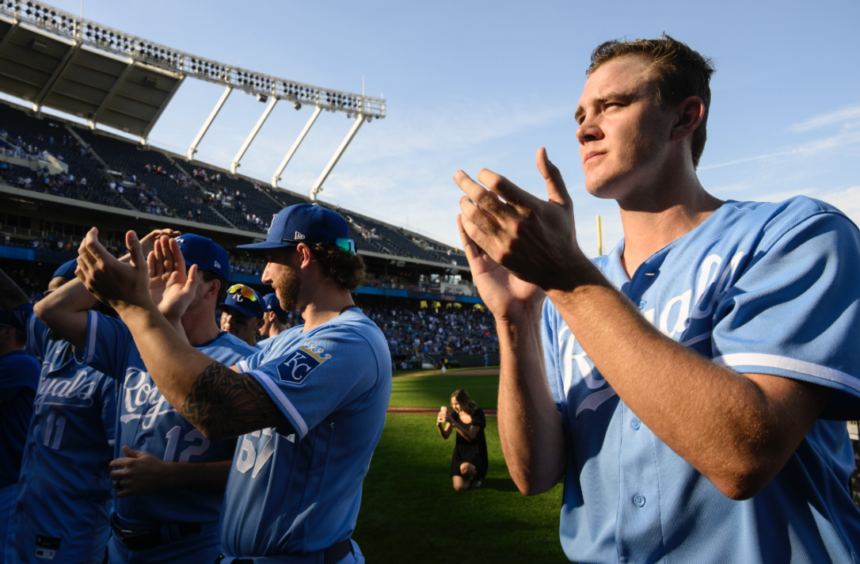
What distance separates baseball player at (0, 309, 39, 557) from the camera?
4086 mm

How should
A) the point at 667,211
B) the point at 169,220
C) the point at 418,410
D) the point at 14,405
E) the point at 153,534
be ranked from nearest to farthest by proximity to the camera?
the point at 667,211 < the point at 153,534 < the point at 14,405 < the point at 418,410 < the point at 169,220

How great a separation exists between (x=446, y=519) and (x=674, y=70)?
6153 mm

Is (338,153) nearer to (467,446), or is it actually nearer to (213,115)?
(213,115)

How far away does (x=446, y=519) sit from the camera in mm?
6418

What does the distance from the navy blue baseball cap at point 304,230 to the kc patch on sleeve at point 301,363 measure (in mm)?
864

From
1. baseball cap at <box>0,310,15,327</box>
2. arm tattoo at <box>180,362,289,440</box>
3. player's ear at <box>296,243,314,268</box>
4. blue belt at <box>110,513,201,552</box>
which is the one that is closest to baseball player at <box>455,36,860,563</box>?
Result: arm tattoo at <box>180,362,289,440</box>

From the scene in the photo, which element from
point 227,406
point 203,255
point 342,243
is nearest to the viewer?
point 227,406

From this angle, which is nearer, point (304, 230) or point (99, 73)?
point (304, 230)

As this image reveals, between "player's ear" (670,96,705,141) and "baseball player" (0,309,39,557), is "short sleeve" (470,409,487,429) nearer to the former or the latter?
"baseball player" (0,309,39,557)

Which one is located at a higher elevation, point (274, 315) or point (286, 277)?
point (286, 277)

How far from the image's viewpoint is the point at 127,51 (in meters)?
35.6

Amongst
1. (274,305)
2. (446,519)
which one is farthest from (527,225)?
(274,305)

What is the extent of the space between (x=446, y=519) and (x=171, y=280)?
16.7 ft

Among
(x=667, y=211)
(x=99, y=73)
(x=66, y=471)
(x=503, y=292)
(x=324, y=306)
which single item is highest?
(x=99, y=73)
